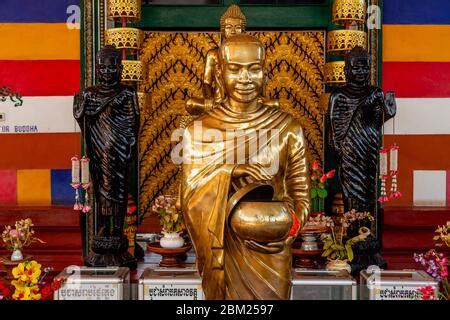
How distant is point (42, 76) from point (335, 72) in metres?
2.07

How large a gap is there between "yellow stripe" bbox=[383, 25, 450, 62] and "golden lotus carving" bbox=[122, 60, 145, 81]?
175 cm

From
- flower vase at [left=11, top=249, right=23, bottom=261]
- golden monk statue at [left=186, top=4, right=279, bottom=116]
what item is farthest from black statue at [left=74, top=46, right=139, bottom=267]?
golden monk statue at [left=186, top=4, right=279, bottom=116]

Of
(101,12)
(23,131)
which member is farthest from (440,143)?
(23,131)

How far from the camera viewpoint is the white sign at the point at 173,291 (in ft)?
11.2

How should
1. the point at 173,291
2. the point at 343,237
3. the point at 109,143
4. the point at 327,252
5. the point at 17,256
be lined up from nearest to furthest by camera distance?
1. the point at 173,291
2. the point at 17,256
3. the point at 327,252
4. the point at 109,143
5. the point at 343,237

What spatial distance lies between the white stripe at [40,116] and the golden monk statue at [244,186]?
2.90m

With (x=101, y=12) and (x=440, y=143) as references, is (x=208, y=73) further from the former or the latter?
(x=440, y=143)

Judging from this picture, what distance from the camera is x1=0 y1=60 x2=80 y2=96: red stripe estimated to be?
5301 millimetres

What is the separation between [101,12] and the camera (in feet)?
17.2

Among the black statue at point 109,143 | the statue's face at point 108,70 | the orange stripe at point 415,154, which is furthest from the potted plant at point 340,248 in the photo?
the statue's face at point 108,70

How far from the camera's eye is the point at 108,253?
181 inches

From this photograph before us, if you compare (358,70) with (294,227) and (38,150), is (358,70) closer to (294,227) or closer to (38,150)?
(294,227)

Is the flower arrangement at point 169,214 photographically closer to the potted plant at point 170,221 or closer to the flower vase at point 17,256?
the potted plant at point 170,221

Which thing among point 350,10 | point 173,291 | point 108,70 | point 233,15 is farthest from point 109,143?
point 350,10
